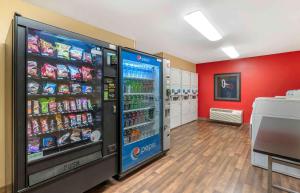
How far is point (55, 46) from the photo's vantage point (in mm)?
1750

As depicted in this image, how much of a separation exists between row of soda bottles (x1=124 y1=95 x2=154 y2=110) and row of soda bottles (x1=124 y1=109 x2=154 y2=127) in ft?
0.42

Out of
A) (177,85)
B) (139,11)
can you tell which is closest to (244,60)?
(177,85)

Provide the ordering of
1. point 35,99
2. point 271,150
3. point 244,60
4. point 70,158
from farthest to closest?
point 244,60 < point 70,158 < point 35,99 < point 271,150

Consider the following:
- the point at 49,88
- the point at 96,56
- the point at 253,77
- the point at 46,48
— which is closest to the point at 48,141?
the point at 49,88

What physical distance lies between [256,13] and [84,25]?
3065 millimetres

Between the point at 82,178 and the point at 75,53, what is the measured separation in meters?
1.55

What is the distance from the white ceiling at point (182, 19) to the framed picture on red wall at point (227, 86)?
89.9 inches

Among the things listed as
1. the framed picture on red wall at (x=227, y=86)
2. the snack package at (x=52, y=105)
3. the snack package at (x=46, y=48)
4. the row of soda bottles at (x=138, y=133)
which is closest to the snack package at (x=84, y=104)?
the snack package at (x=52, y=105)

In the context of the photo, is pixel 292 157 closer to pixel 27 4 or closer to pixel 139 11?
pixel 139 11

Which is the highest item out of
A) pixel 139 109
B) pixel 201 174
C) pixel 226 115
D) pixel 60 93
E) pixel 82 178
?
pixel 60 93

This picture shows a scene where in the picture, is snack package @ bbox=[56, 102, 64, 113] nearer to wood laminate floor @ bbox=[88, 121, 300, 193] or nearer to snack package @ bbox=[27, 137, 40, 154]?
snack package @ bbox=[27, 137, 40, 154]

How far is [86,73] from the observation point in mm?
2039

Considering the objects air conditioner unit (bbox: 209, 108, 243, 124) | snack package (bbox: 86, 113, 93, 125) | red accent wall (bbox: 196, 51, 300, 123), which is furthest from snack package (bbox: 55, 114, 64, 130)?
red accent wall (bbox: 196, 51, 300, 123)

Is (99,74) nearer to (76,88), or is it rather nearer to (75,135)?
(76,88)
